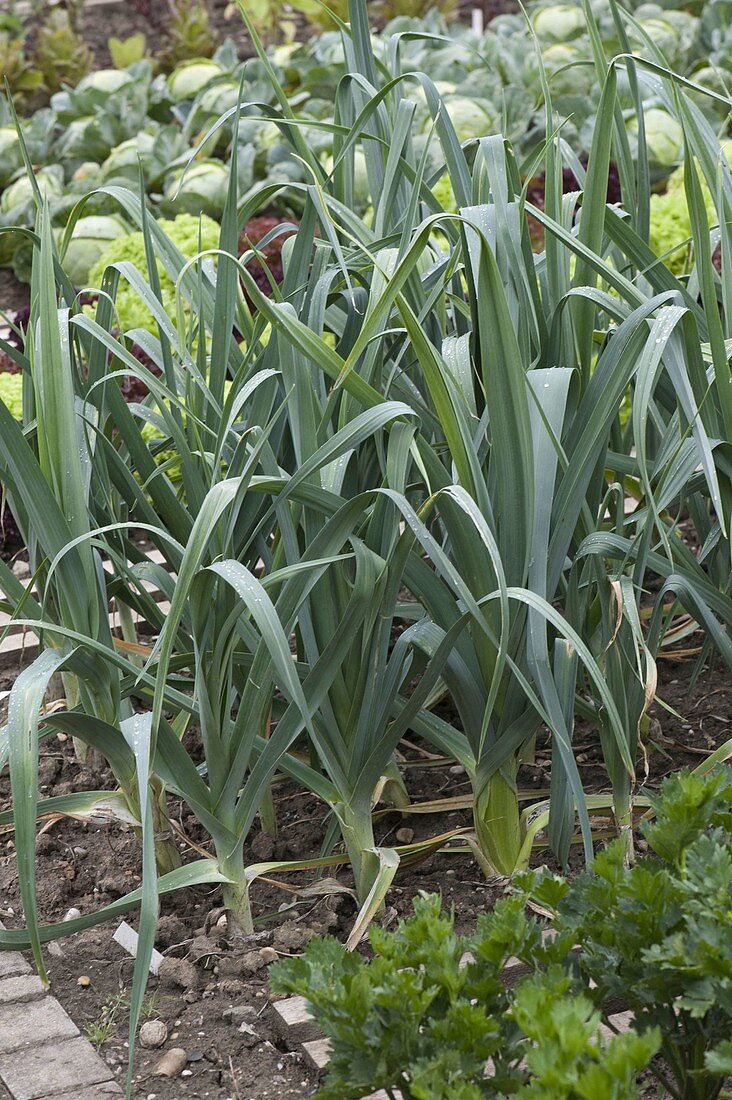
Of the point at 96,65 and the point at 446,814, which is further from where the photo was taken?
the point at 96,65

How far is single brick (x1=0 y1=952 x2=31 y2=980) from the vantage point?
1675 millimetres

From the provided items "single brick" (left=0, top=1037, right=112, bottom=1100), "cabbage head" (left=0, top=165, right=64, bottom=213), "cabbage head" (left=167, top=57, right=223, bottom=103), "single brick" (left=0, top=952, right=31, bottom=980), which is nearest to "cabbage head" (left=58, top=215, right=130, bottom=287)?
"cabbage head" (left=0, top=165, right=64, bottom=213)

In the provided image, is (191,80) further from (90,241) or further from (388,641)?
(388,641)

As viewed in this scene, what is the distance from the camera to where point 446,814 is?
76.1 inches

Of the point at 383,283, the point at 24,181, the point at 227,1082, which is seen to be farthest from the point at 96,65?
the point at 227,1082

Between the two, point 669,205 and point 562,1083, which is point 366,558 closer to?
point 562,1083

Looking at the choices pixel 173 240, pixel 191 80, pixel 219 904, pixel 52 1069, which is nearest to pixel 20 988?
pixel 52 1069

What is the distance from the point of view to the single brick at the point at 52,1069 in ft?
4.79

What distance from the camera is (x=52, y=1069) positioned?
1.49 meters

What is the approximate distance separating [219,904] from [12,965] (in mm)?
285

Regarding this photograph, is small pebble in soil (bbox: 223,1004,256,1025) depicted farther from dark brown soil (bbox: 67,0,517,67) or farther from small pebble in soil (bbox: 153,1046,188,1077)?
dark brown soil (bbox: 67,0,517,67)

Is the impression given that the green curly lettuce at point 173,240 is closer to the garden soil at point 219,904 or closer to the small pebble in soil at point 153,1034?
the garden soil at point 219,904

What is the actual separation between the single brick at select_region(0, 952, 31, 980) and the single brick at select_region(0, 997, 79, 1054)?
0.07 metres

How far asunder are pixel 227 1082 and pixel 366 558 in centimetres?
63
